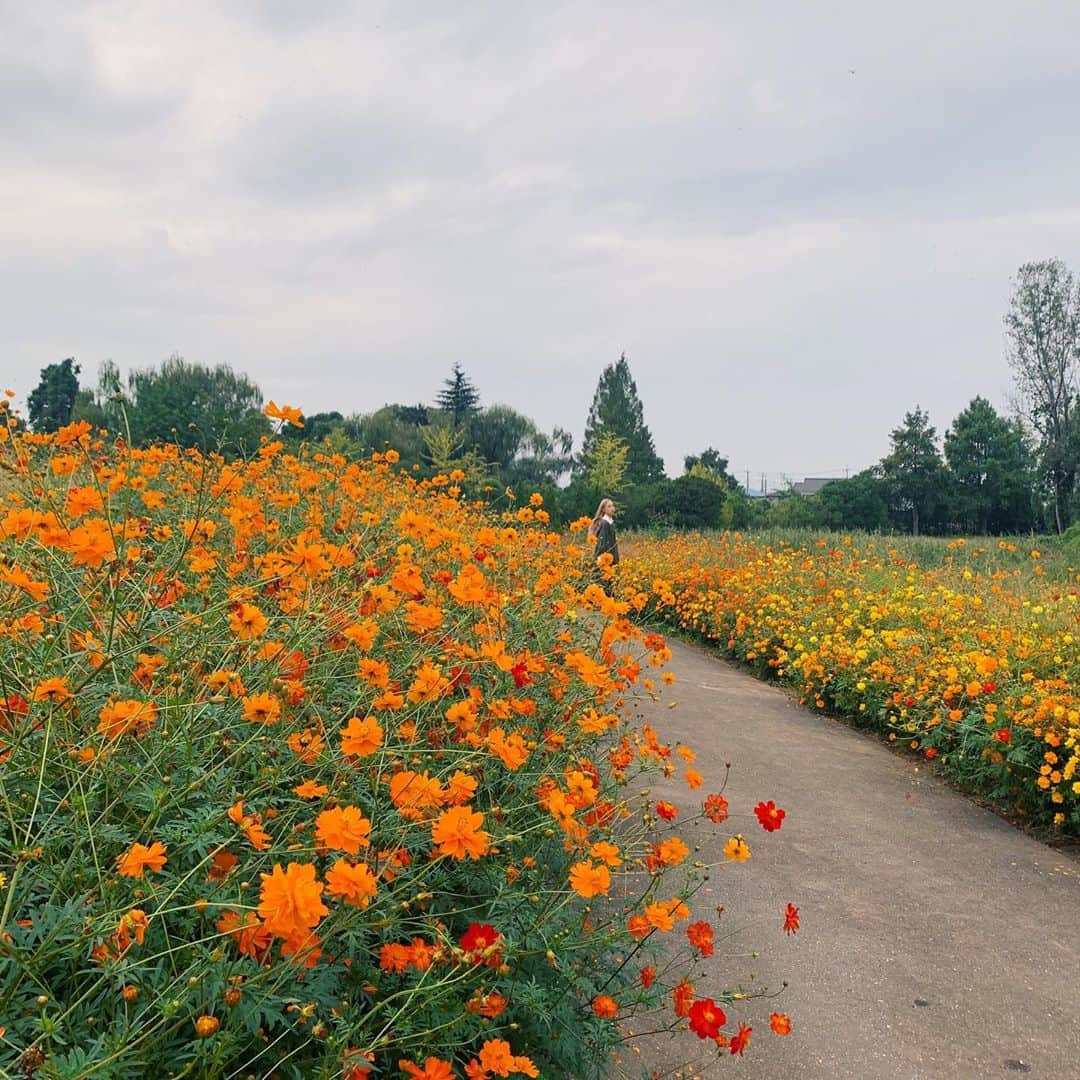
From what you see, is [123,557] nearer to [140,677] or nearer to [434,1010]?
[140,677]

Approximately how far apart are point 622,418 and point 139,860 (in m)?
41.6

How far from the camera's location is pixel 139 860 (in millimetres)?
1212

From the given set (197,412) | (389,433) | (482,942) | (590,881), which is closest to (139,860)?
(482,942)

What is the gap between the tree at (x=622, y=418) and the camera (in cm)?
4094

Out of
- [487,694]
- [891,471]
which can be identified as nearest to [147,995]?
[487,694]

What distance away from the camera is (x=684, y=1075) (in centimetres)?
208

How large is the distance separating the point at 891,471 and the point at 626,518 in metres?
17.0

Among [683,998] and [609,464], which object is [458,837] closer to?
[683,998]

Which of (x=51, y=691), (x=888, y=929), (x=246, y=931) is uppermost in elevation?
(x=51, y=691)

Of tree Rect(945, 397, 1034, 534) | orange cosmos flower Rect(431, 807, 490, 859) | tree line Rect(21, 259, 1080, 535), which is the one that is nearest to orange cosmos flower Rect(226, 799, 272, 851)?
orange cosmos flower Rect(431, 807, 490, 859)

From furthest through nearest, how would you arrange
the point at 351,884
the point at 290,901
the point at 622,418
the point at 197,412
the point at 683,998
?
the point at 622,418 → the point at 197,412 → the point at 683,998 → the point at 351,884 → the point at 290,901

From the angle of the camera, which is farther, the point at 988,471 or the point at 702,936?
the point at 988,471

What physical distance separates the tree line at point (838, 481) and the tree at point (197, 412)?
27cm

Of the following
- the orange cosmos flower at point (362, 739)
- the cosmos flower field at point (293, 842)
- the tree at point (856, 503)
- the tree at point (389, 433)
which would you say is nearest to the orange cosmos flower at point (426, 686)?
the cosmos flower field at point (293, 842)
